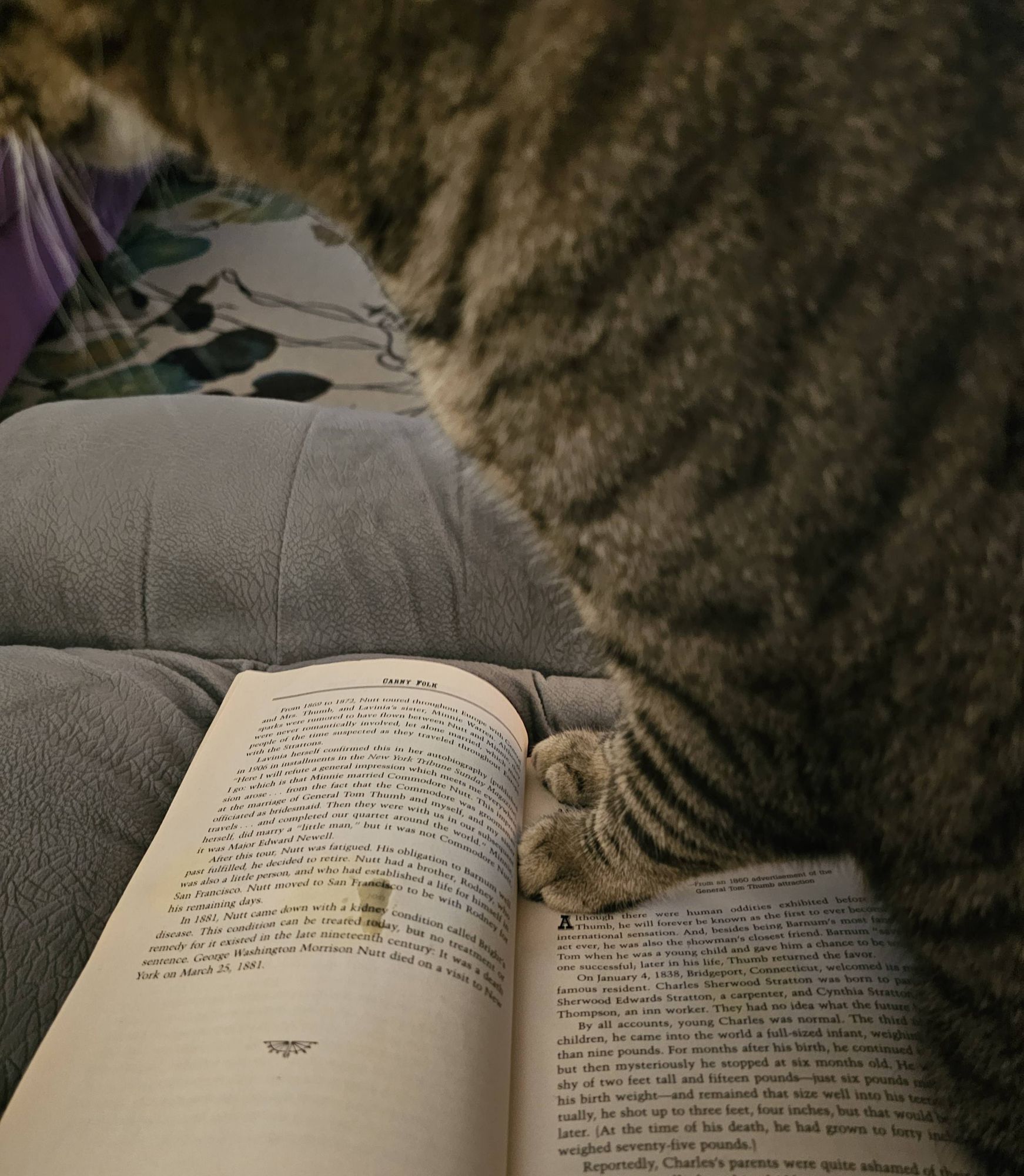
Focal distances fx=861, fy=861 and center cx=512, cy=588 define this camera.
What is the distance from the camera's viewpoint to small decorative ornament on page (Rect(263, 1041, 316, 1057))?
50 cm

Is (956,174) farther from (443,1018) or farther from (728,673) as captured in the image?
(443,1018)

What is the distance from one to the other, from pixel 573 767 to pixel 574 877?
116 mm

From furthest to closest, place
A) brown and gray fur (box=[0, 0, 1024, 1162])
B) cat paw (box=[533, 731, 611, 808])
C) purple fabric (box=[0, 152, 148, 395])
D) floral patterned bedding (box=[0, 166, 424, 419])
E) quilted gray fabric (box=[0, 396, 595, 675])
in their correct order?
floral patterned bedding (box=[0, 166, 424, 419])
quilted gray fabric (box=[0, 396, 595, 675])
cat paw (box=[533, 731, 611, 808])
purple fabric (box=[0, 152, 148, 395])
brown and gray fur (box=[0, 0, 1024, 1162])

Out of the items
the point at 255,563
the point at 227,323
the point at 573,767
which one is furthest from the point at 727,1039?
the point at 227,323

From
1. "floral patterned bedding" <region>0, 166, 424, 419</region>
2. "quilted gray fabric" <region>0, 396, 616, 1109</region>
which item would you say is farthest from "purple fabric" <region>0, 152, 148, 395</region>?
"quilted gray fabric" <region>0, 396, 616, 1109</region>

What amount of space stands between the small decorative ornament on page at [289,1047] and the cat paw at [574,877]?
7.6 inches

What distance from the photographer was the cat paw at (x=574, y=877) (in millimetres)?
629

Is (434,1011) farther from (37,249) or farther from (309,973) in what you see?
(37,249)

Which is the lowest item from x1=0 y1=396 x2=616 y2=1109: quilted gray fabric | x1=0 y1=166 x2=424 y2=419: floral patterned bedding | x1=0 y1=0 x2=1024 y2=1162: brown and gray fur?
x1=0 y1=166 x2=424 y2=419: floral patterned bedding

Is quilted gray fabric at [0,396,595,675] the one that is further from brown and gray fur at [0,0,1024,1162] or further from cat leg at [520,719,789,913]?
brown and gray fur at [0,0,1024,1162]

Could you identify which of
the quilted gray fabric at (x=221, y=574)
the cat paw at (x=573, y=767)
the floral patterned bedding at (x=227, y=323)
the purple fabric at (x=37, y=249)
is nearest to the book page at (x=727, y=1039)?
the cat paw at (x=573, y=767)

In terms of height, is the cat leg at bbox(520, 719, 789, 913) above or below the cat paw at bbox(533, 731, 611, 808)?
above

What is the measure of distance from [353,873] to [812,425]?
1.35ft

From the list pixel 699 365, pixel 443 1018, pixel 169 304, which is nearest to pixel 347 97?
pixel 699 365
